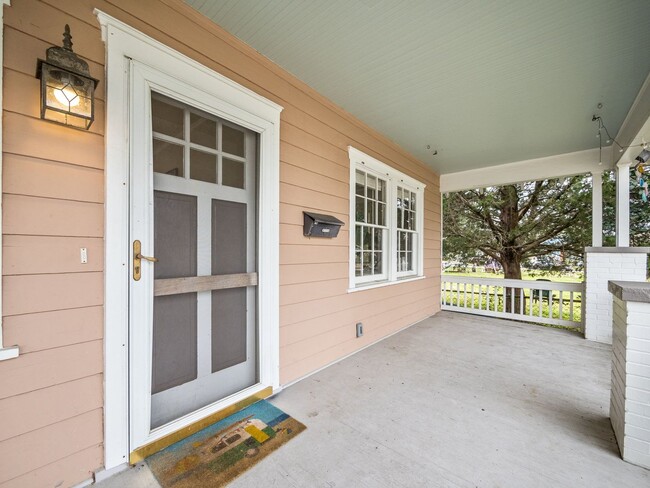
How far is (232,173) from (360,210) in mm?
1767

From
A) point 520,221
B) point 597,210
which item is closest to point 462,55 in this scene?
point 597,210

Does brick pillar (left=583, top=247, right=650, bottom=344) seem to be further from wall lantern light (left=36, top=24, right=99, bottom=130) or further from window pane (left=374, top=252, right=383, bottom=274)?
wall lantern light (left=36, top=24, right=99, bottom=130)

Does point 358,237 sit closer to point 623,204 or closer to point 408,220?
point 408,220

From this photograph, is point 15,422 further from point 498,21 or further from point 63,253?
point 498,21

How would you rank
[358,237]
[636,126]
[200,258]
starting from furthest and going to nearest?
[358,237], [636,126], [200,258]

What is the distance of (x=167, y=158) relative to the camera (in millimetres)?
1711

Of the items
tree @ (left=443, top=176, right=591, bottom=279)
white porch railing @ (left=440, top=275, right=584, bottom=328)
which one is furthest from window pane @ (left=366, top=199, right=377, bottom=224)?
tree @ (left=443, top=176, right=591, bottom=279)

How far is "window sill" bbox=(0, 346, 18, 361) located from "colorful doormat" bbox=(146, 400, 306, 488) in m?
0.89

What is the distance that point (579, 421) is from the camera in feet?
6.24

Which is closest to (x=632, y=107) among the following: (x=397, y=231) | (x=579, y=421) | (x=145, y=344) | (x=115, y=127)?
(x=397, y=231)

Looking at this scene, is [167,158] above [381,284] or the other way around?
above

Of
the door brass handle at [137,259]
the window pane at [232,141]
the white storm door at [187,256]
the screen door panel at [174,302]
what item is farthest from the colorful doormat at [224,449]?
the window pane at [232,141]

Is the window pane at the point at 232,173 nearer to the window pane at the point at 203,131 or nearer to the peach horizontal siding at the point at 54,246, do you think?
the window pane at the point at 203,131

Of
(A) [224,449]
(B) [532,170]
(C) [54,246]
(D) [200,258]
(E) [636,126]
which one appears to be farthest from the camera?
(B) [532,170]
